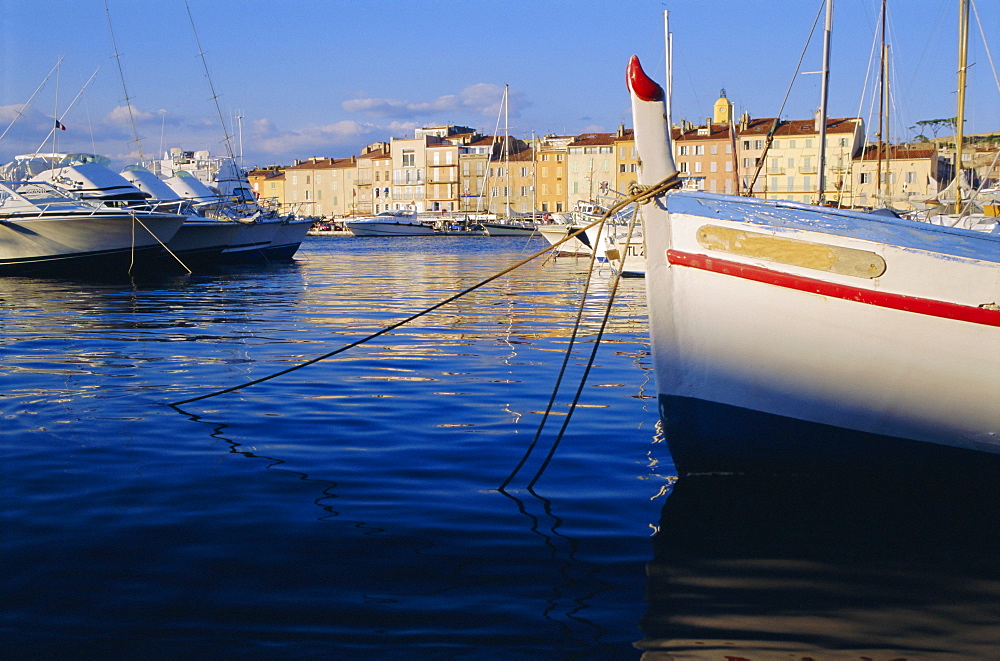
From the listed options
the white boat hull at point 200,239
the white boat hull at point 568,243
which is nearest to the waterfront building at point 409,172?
the white boat hull at point 568,243

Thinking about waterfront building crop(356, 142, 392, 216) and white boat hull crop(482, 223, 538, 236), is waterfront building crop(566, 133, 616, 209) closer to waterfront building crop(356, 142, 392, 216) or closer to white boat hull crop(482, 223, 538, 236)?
white boat hull crop(482, 223, 538, 236)

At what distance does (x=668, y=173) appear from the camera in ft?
15.1

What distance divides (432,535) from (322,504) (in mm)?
743

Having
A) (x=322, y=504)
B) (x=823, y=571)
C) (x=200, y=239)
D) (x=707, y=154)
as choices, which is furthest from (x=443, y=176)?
(x=823, y=571)

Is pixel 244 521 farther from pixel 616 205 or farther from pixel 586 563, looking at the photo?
pixel 616 205

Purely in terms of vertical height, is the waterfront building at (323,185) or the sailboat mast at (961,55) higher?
the waterfront building at (323,185)

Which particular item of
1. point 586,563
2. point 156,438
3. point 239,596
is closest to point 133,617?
point 239,596

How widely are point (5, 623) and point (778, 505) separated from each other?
3509 millimetres

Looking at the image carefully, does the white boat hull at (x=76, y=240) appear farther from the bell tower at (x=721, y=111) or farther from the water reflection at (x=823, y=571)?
the bell tower at (x=721, y=111)

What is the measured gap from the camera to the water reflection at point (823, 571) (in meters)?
3.23

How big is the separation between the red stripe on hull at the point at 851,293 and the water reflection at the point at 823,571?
103 cm

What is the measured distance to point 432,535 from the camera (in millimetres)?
4215

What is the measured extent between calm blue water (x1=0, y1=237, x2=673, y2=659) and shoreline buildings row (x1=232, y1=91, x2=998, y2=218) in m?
64.2

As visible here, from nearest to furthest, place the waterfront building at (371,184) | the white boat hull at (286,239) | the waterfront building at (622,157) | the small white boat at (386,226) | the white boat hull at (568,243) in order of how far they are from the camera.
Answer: the white boat hull at (568,243) < the white boat hull at (286,239) < the small white boat at (386,226) < the waterfront building at (622,157) < the waterfront building at (371,184)
